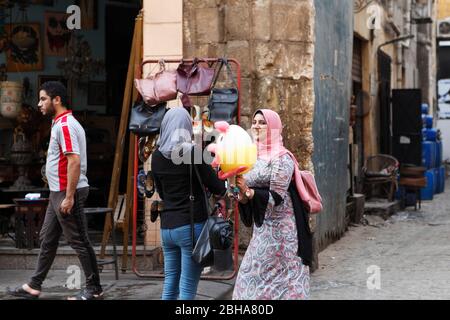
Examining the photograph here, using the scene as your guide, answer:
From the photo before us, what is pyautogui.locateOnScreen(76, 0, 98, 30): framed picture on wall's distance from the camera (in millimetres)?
12430

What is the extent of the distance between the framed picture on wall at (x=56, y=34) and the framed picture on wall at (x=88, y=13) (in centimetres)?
27

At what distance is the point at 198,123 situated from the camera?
730 cm

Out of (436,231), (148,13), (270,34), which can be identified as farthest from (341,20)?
(436,231)

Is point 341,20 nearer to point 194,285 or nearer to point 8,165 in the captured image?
point 8,165

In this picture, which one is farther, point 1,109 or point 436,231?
point 436,231

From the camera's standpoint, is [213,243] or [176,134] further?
[176,134]

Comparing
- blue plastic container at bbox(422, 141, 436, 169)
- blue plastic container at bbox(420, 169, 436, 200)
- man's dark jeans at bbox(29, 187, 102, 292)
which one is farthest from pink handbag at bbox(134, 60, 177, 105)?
blue plastic container at bbox(420, 169, 436, 200)

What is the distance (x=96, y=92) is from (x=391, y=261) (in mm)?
5703

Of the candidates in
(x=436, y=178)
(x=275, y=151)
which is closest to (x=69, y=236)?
(x=275, y=151)

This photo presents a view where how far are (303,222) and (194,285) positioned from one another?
0.89 m

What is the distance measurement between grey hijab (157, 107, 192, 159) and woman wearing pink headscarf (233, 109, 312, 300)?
0.49 meters

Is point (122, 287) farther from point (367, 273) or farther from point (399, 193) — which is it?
point (399, 193)

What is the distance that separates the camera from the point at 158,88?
724 cm

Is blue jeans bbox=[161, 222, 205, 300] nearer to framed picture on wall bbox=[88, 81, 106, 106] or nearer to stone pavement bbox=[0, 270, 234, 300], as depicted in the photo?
stone pavement bbox=[0, 270, 234, 300]
